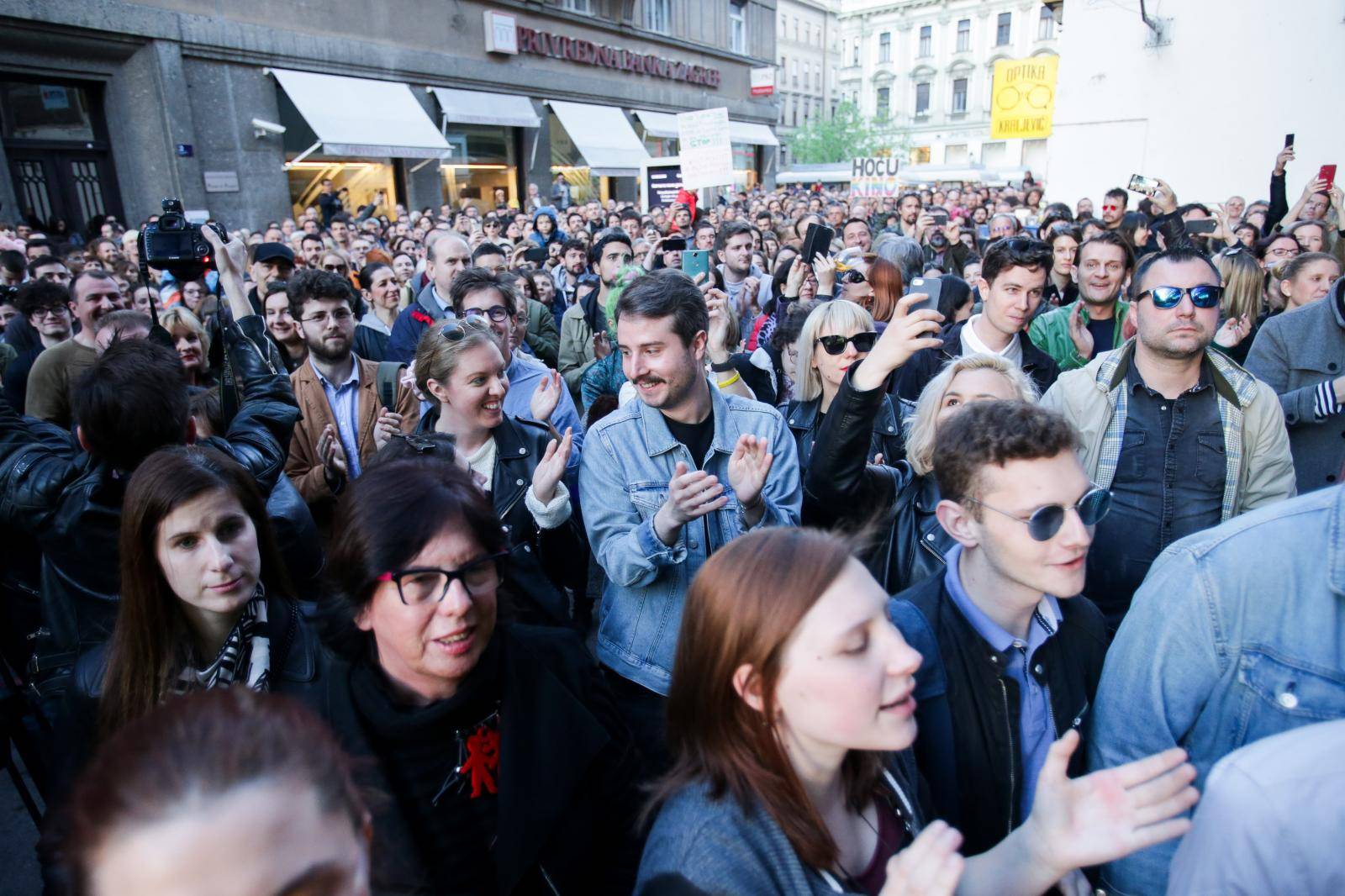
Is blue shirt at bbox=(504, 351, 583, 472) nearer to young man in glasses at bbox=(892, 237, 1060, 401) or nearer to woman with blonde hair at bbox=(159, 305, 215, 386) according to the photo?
young man in glasses at bbox=(892, 237, 1060, 401)

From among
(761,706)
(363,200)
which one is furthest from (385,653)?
(363,200)

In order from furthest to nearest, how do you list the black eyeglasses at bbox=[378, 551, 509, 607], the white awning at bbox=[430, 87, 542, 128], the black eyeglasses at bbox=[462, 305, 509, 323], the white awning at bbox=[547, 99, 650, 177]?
the white awning at bbox=[547, 99, 650, 177]
the white awning at bbox=[430, 87, 542, 128]
the black eyeglasses at bbox=[462, 305, 509, 323]
the black eyeglasses at bbox=[378, 551, 509, 607]

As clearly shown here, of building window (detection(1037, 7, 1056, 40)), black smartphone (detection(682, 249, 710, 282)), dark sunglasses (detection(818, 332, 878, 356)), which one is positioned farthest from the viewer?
building window (detection(1037, 7, 1056, 40))

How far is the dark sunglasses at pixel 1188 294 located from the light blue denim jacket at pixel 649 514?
56.7 inches

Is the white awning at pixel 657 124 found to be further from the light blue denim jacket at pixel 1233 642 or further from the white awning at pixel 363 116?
the light blue denim jacket at pixel 1233 642

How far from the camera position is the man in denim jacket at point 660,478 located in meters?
2.26

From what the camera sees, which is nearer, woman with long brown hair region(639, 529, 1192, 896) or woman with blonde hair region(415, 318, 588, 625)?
woman with long brown hair region(639, 529, 1192, 896)

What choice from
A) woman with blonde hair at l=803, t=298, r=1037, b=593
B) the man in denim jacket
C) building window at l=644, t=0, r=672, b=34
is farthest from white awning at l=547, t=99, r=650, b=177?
woman with blonde hair at l=803, t=298, r=1037, b=593

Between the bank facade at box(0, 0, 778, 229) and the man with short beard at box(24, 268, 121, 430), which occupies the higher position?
the bank facade at box(0, 0, 778, 229)

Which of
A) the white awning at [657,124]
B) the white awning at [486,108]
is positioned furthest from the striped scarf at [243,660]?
the white awning at [657,124]

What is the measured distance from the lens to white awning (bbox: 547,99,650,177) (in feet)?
74.6

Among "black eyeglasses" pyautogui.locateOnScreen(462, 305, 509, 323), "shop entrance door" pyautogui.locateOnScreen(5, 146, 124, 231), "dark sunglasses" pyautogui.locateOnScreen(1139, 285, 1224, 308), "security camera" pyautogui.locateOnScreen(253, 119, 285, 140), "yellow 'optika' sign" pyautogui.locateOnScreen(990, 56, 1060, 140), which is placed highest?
"yellow 'optika' sign" pyautogui.locateOnScreen(990, 56, 1060, 140)

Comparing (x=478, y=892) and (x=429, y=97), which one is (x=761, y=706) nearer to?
(x=478, y=892)

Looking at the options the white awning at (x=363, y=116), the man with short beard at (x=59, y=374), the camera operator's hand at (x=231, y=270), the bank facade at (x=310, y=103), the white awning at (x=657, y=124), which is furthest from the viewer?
the white awning at (x=657, y=124)
